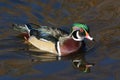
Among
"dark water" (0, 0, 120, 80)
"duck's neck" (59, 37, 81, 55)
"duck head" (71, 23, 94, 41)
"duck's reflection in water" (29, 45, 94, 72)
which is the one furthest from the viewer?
"duck's neck" (59, 37, 81, 55)

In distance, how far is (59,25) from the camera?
13383 millimetres

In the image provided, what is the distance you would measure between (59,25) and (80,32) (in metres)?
1.73

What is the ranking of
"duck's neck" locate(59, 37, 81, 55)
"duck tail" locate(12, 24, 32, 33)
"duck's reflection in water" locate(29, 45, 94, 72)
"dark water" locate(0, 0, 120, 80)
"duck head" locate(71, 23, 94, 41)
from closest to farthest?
1. "dark water" locate(0, 0, 120, 80)
2. "duck's reflection in water" locate(29, 45, 94, 72)
3. "duck head" locate(71, 23, 94, 41)
4. "duck's neck" locate(59, 37, 81, 55)
5. "duck tail" locate(12, 24, 32, 33)

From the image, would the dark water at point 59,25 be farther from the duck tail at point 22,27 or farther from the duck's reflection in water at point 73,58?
the duck tail at point 22,27

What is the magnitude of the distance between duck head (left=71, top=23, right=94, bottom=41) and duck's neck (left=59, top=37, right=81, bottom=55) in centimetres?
10

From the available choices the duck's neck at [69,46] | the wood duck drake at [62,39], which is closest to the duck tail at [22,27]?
the wood duck drake at [62,39]

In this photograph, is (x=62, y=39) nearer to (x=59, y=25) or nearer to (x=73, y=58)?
(x=73, y=58)

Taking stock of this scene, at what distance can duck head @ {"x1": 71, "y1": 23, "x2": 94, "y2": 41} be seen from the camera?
38.1ft

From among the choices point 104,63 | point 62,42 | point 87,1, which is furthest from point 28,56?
point 87,1

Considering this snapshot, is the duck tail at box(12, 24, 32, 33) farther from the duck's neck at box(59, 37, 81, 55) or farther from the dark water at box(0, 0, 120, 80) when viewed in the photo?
the duck's neck at box(59, 37, 81, 55)

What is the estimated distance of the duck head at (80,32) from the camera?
11.6 meters

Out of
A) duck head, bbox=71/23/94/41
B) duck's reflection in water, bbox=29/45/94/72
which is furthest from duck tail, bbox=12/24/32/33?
duck head, bbox=71/23/94/41

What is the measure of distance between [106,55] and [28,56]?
69.8 inches

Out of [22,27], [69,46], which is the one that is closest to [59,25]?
[22,27]
